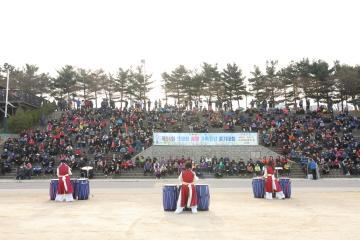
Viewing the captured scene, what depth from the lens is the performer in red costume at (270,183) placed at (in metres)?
17.0

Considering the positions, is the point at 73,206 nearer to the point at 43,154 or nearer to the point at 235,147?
the point at 43,154

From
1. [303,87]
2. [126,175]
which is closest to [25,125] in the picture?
[126,175]

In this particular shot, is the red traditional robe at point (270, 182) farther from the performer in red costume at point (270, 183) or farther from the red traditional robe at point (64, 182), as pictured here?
the red traditional robe at point (64, 182)

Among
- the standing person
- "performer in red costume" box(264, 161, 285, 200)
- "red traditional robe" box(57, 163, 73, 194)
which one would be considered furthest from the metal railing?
"performer in red costume" box(264, 161, 285, 200)

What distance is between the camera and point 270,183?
17.1 meters

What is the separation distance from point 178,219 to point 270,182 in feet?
20.2

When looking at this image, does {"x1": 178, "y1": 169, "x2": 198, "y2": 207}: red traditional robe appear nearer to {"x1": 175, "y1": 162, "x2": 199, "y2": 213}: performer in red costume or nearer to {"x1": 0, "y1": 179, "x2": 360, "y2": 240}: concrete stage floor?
{"x1": 175, "y1": 162, "x2": 199, "y2": 213}: performer in red costume

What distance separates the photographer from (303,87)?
5741 cm

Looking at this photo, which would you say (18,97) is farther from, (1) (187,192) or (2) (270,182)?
(1) (187,192)

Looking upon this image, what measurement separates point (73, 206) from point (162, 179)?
1480 cm

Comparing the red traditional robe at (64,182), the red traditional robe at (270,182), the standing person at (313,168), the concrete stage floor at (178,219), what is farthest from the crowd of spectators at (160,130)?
the concrete stage floor at (178,219)

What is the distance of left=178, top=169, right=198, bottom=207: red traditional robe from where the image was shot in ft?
43.7

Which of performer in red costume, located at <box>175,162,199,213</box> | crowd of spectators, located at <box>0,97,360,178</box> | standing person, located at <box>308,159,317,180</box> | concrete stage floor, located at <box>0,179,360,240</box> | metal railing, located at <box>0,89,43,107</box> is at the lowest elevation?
concrete stage floor, located at <box>0,179,360,240</box>

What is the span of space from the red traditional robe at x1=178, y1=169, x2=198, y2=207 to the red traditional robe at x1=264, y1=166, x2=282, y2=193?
4.34 meters
